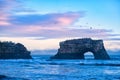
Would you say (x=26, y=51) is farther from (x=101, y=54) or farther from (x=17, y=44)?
(x=101, y=54)

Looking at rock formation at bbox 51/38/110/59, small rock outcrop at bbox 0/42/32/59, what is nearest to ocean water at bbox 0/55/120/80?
rock formation at bbox 51/38/110/59

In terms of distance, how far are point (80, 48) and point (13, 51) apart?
33.6 m

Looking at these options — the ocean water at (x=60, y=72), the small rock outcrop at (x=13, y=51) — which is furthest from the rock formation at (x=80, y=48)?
the ocean water at (x=60, y=72)

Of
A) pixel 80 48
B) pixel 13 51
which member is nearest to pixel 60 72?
pixel 80 48

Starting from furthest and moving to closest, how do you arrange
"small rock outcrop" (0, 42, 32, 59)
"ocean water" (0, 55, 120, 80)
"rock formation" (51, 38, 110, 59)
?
"small rock outcrop" (0, 42, 32, 59)
"rock formation" (51, 38, 110, 59)
"ocean water" (0, 55, 120, 80)

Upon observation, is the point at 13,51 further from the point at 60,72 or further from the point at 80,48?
the point at 60,72

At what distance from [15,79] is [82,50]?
9495cm

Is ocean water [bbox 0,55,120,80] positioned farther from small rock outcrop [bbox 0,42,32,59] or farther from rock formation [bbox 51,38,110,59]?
small rock outcrop [bbox 0,42,32,59]

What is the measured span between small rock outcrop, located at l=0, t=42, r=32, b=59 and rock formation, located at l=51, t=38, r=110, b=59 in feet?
71.3

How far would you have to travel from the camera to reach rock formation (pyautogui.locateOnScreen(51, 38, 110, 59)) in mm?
131750

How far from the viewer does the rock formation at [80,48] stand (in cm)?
13175

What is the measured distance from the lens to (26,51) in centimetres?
15475

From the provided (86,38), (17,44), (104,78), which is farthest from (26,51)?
(104,78)

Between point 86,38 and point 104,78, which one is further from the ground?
point 86,38
